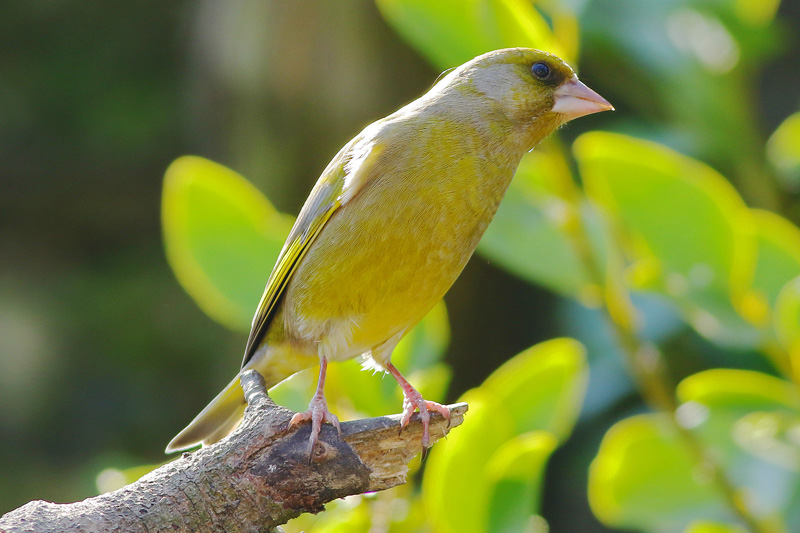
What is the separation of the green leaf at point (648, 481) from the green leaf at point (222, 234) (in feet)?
3.27

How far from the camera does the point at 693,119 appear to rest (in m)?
3.16

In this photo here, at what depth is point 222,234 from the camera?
2186mm

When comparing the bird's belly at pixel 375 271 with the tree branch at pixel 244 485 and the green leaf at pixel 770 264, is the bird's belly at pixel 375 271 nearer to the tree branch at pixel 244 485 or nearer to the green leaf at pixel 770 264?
the tree branch at pixel 244 485

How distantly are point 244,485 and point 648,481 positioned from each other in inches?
49.2

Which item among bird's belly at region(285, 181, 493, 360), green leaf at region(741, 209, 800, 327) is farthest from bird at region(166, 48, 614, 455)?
green leaf at region(741, 209, 800, 327)

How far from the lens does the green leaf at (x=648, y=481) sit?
2254mm

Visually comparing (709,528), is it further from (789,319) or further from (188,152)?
(188,152)

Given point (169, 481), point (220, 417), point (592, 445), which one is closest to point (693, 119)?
point (592, 445)

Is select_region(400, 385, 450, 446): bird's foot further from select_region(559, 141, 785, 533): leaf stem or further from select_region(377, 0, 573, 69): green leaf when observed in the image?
select_region(377, 0, 573, 69): green leaf

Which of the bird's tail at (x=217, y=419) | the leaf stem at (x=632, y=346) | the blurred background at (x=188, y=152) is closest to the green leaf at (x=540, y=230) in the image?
the leaf stem at (x=632, y=346)

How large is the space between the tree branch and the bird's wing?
582 millimetres

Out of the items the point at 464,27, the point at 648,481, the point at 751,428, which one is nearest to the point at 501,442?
the point at 648,481

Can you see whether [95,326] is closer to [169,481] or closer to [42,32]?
[42,32]

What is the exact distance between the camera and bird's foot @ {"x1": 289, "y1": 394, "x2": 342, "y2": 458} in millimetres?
1454
